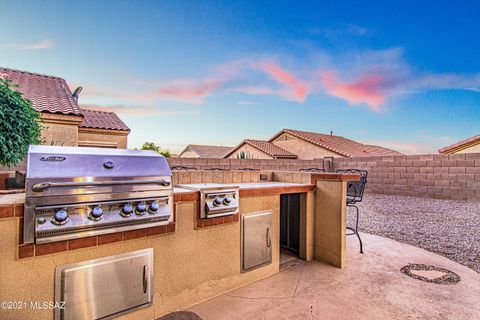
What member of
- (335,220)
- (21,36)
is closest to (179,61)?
(21,36)

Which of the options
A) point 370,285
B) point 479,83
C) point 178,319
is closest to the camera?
point 178,319

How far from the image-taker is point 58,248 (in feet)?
4.67

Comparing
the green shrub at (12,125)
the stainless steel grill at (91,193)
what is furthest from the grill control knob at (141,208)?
the green shrub at (12,125)

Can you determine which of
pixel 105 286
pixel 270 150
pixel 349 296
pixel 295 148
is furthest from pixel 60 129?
pixel 295 148

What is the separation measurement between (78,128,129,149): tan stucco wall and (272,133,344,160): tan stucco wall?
11.3 meters

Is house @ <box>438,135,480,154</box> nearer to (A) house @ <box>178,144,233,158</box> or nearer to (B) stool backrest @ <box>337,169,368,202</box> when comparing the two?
(B) stool backrest @ <box>337,169,368,202</box>

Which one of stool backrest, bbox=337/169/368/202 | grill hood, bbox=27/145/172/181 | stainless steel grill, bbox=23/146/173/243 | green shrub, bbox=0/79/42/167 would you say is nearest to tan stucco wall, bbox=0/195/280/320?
stainless steel grill, bbox=23/146/173/243

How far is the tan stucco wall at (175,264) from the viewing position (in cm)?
133

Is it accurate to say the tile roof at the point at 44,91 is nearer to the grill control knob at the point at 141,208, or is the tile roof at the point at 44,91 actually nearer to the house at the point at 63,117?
→ the house at the point at 63,117

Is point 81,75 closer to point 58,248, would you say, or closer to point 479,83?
point 58,248

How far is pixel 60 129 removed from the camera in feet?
20.4

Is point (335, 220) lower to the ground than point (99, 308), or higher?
higher

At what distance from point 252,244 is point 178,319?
91 cm

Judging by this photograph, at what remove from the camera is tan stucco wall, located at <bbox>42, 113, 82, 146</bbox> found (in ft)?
19.6
